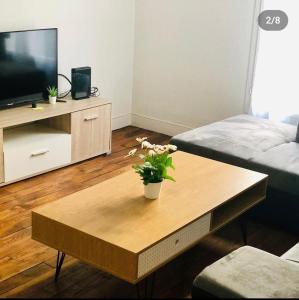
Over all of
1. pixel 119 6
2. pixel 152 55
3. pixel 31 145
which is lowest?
pixel 31 145

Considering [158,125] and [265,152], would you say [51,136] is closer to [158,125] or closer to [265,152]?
[158,125]

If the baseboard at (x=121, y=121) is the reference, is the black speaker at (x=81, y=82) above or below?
above

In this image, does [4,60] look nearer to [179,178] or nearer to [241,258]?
[179,178]

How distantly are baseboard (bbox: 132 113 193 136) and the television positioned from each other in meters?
A: 1.31

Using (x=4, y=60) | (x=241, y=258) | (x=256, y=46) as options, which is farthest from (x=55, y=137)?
(x=241, y=258)

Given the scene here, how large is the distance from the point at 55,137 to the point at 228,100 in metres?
1.64

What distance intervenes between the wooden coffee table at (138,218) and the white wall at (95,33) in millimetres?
1919

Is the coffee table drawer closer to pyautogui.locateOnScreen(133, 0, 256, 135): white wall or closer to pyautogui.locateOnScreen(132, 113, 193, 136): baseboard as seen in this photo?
pyautogui.locateOnScreen(133, 0, 256, 135): white wall

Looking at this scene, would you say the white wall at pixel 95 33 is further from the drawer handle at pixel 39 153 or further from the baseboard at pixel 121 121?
the drawer handle at pixel 39 153

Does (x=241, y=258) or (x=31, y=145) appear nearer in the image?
(x=241, y=258)

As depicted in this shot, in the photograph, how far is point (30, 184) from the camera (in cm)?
428

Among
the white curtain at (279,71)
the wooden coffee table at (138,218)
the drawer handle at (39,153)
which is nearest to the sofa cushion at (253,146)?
the wooden coffee table at (138,218)

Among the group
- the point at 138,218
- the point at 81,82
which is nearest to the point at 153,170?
the point at 138,218

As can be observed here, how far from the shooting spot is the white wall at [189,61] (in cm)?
504
